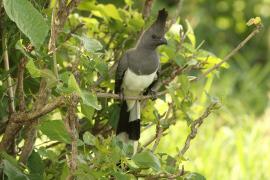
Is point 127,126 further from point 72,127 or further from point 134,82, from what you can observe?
point 72,127

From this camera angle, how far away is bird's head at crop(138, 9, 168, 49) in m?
2.41

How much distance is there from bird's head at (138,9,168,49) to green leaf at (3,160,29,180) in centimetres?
77

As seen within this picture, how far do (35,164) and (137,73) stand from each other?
819 millimetres

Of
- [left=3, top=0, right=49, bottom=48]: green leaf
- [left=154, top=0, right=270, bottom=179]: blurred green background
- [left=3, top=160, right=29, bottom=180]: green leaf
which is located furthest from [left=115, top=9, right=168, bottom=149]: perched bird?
[left=3, top=0, right=49, bottom=48]: green leaf

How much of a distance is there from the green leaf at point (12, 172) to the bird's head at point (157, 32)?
0.77 metres

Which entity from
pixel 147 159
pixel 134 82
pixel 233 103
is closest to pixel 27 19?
pixel 147 159

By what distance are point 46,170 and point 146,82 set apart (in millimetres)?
780

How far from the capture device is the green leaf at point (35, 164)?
211cm

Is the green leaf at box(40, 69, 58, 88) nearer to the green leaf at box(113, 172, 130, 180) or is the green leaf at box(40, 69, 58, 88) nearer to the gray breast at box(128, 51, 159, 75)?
the green leaf at box(113, 172, 130, 180)

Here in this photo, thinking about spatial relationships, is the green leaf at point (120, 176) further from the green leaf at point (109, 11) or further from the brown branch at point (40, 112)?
the green leaf at point (109, 11)

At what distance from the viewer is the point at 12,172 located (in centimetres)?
191

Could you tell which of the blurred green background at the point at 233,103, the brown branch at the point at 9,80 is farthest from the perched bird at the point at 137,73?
the brown branch at the point at 9,80

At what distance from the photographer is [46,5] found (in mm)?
2250

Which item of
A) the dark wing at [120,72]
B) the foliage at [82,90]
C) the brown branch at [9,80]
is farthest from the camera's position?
the dark wing at [120,72]
